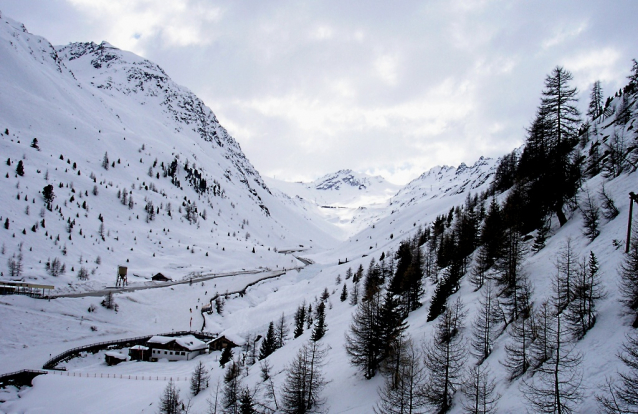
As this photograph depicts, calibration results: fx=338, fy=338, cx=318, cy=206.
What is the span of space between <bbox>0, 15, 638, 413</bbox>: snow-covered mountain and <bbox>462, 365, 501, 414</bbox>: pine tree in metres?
0.46

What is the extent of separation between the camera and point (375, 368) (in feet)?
86.6

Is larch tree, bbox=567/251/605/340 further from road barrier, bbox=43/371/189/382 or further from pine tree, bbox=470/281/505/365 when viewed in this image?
road barrier, bbox=43/371/189/382

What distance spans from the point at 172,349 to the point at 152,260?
170 feet

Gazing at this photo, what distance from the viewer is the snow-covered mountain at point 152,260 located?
25828 mm

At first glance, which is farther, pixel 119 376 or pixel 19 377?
pixel 119 376

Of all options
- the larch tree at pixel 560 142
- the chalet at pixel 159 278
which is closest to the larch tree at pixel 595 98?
the larch tree at pixel 560 142

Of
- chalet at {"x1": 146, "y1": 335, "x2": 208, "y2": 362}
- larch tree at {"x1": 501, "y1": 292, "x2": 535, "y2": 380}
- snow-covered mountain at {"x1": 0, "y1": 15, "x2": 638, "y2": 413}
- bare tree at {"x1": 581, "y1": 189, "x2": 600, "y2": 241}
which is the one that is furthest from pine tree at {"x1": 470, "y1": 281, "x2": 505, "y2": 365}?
chalet at {"x1": 146, "y1": 335, "x2": 208, "y2": 362}

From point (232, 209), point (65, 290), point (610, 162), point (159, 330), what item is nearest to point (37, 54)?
point (232, 209)

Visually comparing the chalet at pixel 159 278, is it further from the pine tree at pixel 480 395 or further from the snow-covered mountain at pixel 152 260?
the pine tree at pixel 480 395

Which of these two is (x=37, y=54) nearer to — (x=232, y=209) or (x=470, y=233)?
(x=232, y=209)

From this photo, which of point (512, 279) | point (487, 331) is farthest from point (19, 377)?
point (512, 279)

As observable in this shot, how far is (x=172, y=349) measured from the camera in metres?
53.4

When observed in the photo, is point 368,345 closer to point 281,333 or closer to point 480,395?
point 480,395

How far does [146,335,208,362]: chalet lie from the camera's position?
5316 cm
